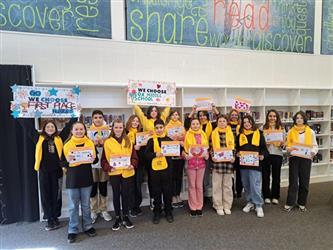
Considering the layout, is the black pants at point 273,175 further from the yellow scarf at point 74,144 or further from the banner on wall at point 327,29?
the banner on wall at point 327,29

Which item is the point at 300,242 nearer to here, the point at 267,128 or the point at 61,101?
the point at 267,128

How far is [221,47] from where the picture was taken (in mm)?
4559

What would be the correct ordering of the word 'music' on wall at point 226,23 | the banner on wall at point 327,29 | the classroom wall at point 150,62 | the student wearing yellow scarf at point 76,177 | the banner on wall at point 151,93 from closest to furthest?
the student wearing yellow scarf at point 76,177 → the classroom wall at point 150,62 → the banner on wall at point 151,93 → the word 'music' on wall at point 226,23 → the banner on wall at point 327,29

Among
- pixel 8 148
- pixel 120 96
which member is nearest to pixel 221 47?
pixel 120 96

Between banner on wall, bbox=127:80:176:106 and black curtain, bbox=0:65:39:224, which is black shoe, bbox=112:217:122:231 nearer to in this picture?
black curtain, bbox=0:65:39:224

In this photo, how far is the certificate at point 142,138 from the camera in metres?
3.35

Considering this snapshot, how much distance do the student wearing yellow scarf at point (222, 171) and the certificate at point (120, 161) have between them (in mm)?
1177

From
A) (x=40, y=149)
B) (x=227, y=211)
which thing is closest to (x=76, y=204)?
(x=40, y=149)

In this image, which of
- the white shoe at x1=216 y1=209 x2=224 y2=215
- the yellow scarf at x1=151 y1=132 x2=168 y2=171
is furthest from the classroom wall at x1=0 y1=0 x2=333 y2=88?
the white shoe at x1=216 y1=209 x2=224 y2=215

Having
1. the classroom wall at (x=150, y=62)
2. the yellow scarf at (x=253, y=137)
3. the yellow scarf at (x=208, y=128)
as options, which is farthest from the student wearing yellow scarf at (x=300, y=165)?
the classroom wall at (x=150, y=62)

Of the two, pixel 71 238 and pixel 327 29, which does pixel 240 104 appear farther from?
pixel 327 29

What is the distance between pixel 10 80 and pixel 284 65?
466 centimetres

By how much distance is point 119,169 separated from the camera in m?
2.99

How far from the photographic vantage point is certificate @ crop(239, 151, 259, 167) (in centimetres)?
333
